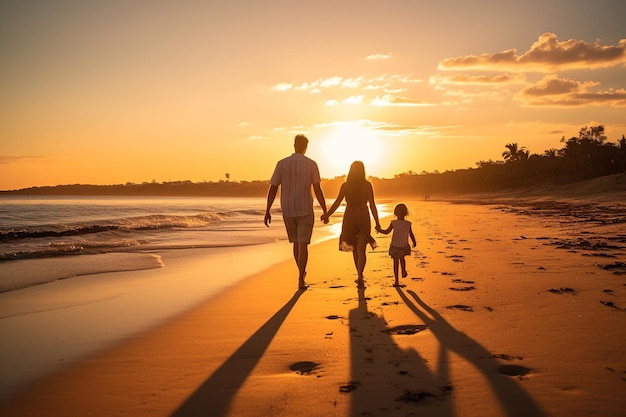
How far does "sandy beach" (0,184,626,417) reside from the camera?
296cm

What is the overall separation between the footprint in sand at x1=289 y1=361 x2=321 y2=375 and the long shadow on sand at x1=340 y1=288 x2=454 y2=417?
0.95ft

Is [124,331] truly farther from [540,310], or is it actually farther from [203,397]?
[540,310]

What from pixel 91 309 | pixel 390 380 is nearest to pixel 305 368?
pixel 390 380

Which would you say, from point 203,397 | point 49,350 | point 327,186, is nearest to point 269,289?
point 49,350

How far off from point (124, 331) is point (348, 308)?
8.04ft

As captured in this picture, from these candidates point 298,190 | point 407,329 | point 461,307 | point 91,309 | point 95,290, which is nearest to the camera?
point 407,329

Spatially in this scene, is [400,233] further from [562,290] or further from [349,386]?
[349,386]

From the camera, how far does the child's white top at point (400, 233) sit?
7340mm

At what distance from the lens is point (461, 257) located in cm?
945

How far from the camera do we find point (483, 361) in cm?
360

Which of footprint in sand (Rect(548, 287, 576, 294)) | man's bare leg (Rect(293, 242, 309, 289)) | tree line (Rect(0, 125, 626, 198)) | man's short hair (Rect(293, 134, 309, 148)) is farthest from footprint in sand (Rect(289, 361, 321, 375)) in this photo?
tree line (Rect(0, 125, 626, 198))

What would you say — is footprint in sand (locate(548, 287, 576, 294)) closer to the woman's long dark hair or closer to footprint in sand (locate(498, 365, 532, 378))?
footprint in sand (locate(498, 365, 532, 378))

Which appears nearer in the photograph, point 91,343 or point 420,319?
point 91,343

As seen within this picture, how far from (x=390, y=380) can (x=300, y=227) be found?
4145 mm
